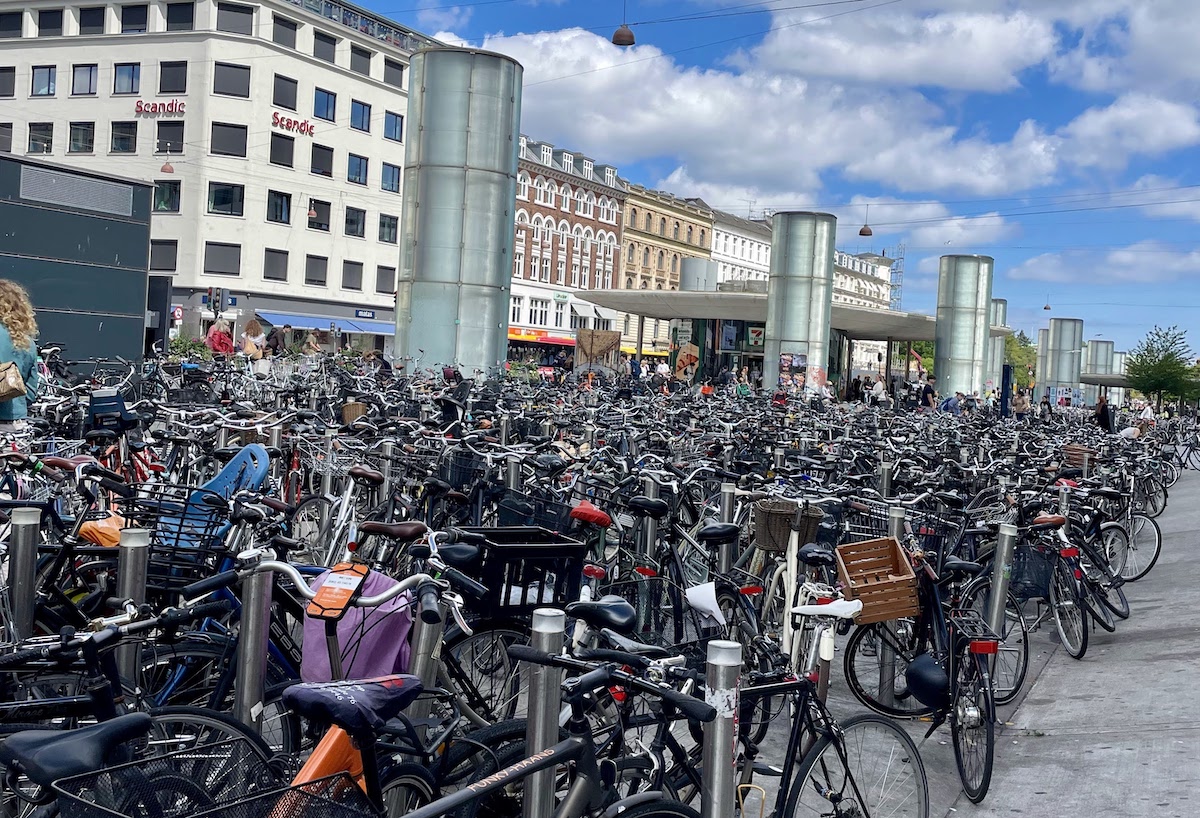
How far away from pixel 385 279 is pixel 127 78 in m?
12.8

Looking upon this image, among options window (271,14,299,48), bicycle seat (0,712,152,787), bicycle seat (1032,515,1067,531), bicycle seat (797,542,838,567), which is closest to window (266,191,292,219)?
window (271,14,299,48)

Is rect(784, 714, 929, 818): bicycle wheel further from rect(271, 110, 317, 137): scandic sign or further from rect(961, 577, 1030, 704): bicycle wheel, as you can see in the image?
rect(271, 110, 317, 137): scandic sign

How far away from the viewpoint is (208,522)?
15.2 ft

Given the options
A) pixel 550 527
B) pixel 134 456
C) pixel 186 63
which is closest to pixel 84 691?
pixel 550 527

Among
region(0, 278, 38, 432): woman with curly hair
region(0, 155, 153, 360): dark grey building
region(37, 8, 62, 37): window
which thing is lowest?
region(0, 278, 38, 432): woman with curly hair

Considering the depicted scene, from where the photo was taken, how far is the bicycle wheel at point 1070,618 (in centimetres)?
746

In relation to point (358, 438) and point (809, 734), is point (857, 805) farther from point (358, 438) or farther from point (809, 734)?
point (358, 438)

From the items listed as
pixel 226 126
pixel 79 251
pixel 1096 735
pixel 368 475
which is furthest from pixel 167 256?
pixel 1096 735

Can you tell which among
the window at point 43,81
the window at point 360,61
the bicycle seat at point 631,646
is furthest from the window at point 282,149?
the bicycle seat at point 631,646

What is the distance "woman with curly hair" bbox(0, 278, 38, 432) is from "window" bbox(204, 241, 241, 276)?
39.3 meters

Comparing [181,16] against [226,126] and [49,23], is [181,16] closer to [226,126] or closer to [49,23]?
[226,126]

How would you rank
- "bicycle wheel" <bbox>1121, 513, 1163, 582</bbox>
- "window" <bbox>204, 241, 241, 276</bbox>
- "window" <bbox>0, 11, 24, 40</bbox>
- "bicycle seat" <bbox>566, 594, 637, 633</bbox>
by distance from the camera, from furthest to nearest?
"window" <bbox>0, 11, 24, 40</bbox>, "window" <bbox>204, 241, 241, 276</bbox>, "bicycle wheel" <bbox>1121, 513, 1163, 582</bbox>, "bicycle seat" <bbox>566, 594, 637, 633</bbox>

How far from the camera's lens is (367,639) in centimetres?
358

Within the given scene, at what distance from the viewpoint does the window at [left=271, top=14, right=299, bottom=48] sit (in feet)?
151
